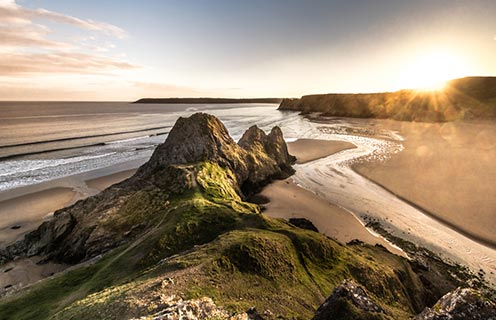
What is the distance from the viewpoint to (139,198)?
53.6 ft

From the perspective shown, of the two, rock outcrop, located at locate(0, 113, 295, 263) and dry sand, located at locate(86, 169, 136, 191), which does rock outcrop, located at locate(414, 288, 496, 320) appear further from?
dry sand, located at locate(86, 169, 136, 191)

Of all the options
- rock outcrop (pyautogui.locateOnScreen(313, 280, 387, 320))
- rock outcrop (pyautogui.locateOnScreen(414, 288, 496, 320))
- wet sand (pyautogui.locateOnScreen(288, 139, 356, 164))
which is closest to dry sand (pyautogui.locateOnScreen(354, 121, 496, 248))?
wet sand (pyautogui.locateOnScreen(288, 139, 356, 164))

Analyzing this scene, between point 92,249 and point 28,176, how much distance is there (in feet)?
84.4

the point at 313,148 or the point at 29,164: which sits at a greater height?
the point at 313,148

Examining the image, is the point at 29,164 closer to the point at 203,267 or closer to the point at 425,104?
the point at 203,267

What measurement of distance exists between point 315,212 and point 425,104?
3357 inches

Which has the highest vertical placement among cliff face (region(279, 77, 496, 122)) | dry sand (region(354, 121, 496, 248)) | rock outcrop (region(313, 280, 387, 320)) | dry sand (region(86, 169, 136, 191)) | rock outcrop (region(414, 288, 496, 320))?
cliff face (region(279, 77, 496, 122))

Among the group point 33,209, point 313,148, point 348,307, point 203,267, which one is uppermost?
point 348,307

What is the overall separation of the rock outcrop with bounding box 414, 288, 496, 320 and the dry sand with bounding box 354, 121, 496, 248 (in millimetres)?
15076

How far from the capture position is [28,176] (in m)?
32.2

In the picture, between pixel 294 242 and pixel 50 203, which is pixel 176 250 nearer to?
pixel 294 242

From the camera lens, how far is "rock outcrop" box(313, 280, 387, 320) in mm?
5180

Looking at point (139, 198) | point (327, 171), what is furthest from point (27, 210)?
point (327, 171)

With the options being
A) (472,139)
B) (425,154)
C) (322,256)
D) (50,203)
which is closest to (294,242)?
(322,256)
